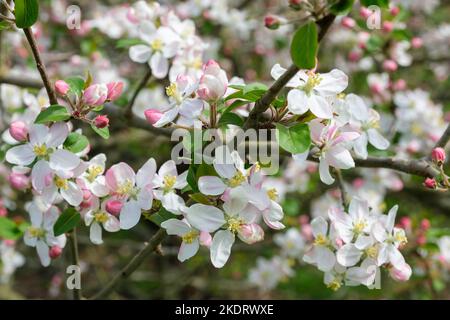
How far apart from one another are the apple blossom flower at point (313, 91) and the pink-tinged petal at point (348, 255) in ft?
1.20

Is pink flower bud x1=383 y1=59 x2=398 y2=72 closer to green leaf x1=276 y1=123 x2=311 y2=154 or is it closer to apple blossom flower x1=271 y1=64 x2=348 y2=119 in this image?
apple blossom flower x1=271 y1=64 x2=348 y2=119

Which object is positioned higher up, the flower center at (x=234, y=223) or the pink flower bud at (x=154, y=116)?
the pink flower bud at (x=154, y=116)

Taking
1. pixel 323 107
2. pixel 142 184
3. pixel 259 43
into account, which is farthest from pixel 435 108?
pixel 142 184

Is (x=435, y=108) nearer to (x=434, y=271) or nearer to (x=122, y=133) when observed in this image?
(x=434, y=271)

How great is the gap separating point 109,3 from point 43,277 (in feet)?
7.24

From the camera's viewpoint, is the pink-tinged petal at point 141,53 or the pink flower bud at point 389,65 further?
the pink flower bud at point 389,65

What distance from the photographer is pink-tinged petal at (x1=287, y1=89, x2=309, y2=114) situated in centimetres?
118

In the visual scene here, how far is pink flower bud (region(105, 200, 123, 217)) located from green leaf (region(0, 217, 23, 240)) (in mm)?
582

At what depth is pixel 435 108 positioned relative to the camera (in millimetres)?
2662

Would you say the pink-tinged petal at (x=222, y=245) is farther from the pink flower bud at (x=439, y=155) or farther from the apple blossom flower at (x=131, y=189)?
the pink flower bud at (x=439, y=155)

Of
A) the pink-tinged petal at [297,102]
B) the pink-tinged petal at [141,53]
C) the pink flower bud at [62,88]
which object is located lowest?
the pink-tinged petal at [141,53]

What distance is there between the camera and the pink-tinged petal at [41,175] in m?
1.30

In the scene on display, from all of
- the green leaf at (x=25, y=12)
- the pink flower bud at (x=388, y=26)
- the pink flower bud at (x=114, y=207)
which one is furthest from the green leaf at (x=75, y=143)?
the pink flower bud at (x=388, y=26)

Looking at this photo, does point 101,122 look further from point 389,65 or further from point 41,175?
point 389,65
